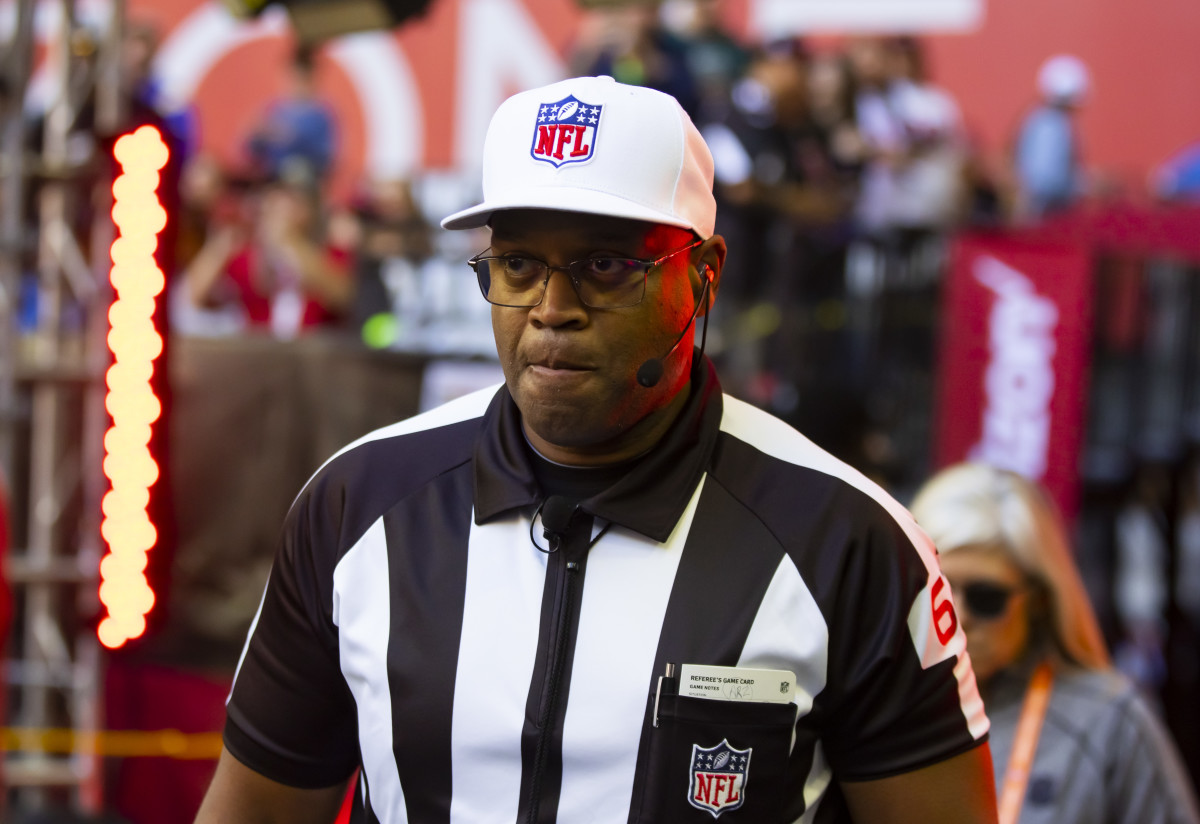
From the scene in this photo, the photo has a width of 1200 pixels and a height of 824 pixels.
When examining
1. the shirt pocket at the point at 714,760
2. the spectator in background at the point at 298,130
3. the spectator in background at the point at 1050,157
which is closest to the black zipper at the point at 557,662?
the shirt pocket at the point at 714,760

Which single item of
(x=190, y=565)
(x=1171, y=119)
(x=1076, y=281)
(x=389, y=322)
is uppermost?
(x=1171, y=119)

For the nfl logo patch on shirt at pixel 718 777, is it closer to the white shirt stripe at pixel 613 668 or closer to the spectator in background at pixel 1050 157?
the white shirt stripe at pixel 613 668

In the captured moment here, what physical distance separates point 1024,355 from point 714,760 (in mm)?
4545

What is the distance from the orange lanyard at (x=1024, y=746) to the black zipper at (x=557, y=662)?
1497 mm

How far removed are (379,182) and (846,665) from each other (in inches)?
275

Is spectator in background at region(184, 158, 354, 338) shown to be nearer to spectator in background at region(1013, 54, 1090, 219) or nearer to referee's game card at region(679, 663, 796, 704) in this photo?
spectator in background at region(1013, 54, 1090, 219)

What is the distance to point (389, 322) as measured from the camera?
6.98 metres

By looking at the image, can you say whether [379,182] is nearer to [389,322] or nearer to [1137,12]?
[389,322]

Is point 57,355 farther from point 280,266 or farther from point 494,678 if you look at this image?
point 494,678

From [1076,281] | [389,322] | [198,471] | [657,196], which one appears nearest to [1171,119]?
[1076,281]

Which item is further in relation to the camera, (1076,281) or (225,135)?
(225,135)

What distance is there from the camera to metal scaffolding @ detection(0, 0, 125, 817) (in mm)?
4883

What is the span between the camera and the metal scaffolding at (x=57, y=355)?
16.0ft

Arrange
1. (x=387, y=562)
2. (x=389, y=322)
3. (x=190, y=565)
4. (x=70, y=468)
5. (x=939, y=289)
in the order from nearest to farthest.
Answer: (x=387, y=562), (x=70, y=468), (x=190, y=565), (x=389, y=322), (x=939, y=289)
